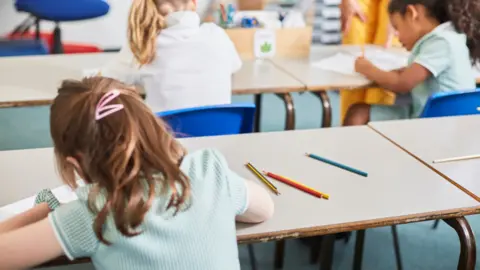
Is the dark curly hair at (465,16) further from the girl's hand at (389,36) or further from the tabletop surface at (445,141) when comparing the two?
the girl's hand at (389,36)

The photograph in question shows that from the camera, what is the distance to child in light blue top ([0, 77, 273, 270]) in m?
0.93

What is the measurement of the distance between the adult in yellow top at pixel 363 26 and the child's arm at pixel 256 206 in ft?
5.81

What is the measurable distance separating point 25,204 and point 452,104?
4.65ft

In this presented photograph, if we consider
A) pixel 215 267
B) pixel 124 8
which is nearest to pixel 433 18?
pixel 215 267

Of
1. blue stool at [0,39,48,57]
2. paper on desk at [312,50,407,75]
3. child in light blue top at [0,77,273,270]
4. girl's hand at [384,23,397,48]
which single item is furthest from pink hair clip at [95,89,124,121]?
blue stool at [0,39,48,57]

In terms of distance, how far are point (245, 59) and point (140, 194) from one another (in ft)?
5.69

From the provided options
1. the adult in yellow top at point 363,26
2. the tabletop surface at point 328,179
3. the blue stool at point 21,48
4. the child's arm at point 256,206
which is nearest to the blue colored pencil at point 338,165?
the tabletop surface at point 328,179

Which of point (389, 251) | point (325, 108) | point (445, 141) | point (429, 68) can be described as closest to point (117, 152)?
point (445, 141)

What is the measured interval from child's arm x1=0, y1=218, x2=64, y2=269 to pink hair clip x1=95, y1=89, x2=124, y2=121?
0.70ft

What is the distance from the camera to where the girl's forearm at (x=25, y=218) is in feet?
3.48

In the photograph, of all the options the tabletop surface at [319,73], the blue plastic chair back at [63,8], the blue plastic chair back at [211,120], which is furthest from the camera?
the blue plastic chair back at [63,8]

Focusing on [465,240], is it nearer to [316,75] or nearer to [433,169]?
[433,169]

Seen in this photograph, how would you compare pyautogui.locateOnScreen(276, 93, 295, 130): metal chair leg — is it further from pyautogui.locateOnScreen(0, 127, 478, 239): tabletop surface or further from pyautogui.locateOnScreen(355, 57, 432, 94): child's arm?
pyautogui.locateOnScreen(0, 127, 478, 239): tabletop surface

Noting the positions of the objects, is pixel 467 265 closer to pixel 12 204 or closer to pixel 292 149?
pixel 292 149
